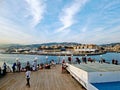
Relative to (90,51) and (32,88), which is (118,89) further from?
(90,51)

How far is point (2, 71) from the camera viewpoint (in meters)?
A: 20.8

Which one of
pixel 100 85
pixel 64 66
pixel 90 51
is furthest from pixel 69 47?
pixel 100 85

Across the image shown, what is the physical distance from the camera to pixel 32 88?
14422 millimetres

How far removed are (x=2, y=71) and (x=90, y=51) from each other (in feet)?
443

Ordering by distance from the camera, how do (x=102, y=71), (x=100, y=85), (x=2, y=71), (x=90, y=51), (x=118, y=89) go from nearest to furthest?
1. (x=118, y=89)
2. (x=100, y=85)
3. (x=102, y=71)
4. (x=2, y=71)
5. (x=90, y=51)

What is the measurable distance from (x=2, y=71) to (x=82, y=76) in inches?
359

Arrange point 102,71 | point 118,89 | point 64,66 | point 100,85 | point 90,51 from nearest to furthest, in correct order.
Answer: point 118,89
point 100,85
point 102,71
point 64,66
point 90,51

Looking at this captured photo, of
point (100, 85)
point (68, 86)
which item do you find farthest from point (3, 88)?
point (100, 85)

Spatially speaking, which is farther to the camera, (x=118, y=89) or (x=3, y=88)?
(x=3, y=88)

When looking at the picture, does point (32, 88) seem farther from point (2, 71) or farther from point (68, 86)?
point (2, 71)

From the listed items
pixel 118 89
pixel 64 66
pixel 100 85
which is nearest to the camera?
pixel 118 89

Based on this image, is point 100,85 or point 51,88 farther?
point 51,88

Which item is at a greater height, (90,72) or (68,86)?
(90,72)

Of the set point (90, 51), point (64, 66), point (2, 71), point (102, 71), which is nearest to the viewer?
point (102, 71)
